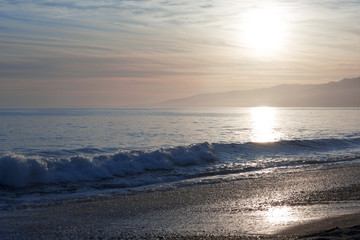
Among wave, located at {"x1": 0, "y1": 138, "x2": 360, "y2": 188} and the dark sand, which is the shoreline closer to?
the dark sand

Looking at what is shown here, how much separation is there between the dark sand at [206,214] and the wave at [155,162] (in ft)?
11.4

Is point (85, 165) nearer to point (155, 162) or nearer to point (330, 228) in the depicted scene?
point (155, 162)

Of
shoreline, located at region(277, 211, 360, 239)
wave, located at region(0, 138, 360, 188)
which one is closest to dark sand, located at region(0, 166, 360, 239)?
shoreline, located at region(277, 211, 360, 239)

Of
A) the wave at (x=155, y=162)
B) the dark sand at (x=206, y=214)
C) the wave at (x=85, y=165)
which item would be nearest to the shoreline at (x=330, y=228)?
the dark sand at (x=206, y=214)

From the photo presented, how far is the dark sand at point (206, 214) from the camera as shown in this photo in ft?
24.7

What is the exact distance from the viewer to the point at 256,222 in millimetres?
8203

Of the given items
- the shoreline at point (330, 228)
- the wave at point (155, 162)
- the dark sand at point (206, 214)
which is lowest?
the wave at point (155, 162)

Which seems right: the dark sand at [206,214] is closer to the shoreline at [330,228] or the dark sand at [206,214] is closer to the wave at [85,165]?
the shoreline at [330,228]

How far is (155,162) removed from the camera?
60.0ft

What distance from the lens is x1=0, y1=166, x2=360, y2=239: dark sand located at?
7.53 meters

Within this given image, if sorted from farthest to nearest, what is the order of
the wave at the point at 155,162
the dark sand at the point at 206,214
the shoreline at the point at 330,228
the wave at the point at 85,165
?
the wave at the point at 155,162, the wave at the point at 85,165, the dark sand at the point at 206,214, the shoreline at the point at 330,228

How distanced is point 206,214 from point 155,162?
30.3 feet

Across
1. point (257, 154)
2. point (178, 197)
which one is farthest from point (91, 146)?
point (178, 197)

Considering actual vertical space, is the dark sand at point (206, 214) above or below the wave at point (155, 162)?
above
